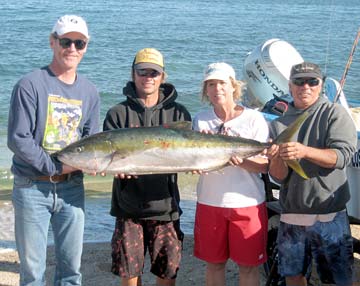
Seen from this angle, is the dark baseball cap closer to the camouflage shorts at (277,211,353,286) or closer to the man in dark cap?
the man in dark cap

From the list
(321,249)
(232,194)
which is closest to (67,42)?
(232,194)

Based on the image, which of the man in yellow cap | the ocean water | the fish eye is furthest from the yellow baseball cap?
the ocean water

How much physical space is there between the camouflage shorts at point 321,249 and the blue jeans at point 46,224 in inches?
56.4

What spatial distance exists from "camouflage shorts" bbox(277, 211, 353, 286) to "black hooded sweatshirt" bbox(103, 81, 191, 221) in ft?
2.66

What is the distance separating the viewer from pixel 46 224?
4.29 metres

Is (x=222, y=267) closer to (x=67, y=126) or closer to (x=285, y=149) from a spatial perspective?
(x=285, y=149)

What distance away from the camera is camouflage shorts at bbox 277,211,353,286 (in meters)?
4.52

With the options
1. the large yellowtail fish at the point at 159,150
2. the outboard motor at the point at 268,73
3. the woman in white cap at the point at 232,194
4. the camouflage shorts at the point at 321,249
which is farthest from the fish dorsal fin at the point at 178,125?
the outboard motor at the point at 268,73

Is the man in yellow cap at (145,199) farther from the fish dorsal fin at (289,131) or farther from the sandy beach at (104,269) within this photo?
the sandy beach at (104,269)

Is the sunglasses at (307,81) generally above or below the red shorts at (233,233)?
above

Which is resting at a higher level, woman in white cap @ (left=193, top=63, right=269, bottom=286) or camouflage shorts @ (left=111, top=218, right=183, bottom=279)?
woman in white cap @ (left=193, top=63, right=269, bottom=286)

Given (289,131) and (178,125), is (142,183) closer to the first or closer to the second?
(178,125)

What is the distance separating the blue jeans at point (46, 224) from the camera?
4199 mm

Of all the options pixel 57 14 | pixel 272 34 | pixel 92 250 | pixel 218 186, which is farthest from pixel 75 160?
pixel 57 14
